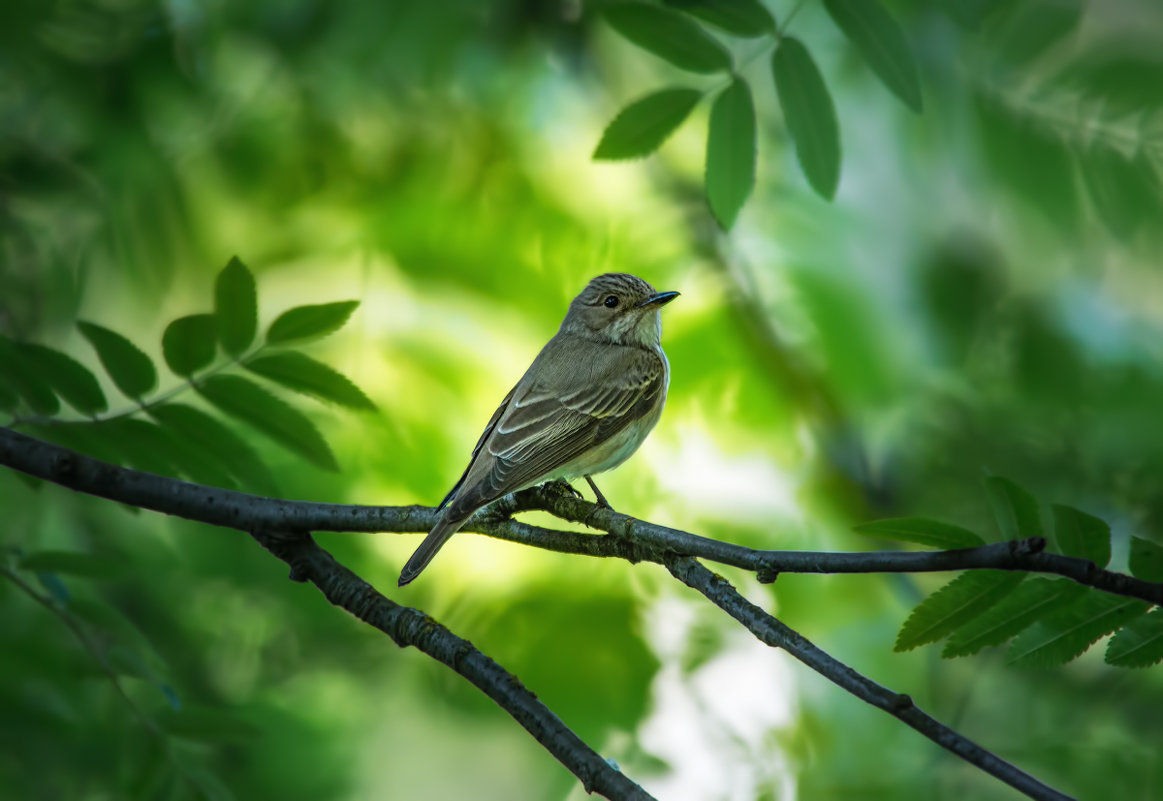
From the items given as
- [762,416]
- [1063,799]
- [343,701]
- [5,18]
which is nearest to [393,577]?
[343,701]

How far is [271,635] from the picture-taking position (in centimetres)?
526

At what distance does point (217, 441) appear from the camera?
9.56ft

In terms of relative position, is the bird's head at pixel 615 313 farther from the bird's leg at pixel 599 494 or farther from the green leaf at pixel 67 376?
the green leaf at pixel 67 376

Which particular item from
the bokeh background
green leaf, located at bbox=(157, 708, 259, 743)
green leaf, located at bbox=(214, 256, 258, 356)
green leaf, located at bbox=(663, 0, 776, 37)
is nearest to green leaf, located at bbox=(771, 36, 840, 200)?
green leaf, located at bbox=(663, 0, 776, 37)

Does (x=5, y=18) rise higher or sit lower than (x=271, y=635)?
higher

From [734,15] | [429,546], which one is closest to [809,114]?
[734,15]

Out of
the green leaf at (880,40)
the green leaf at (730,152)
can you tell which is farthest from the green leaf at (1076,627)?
the green leaf at (880,40)

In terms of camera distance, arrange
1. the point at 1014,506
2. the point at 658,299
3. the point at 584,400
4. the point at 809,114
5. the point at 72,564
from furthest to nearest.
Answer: the point at 658,299 → the point at 584,400 → the point at 809,114 → the point at 72,564 → the point at 1014,506

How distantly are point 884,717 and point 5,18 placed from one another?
5.02 meters

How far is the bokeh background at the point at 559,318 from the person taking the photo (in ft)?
14.2

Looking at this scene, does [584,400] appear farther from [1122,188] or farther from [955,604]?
[955,604]

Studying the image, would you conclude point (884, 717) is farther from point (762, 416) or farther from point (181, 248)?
point (181, 248)

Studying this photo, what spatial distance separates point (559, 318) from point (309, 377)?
2788 mm

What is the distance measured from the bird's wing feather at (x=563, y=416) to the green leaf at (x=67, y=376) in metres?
1.26
